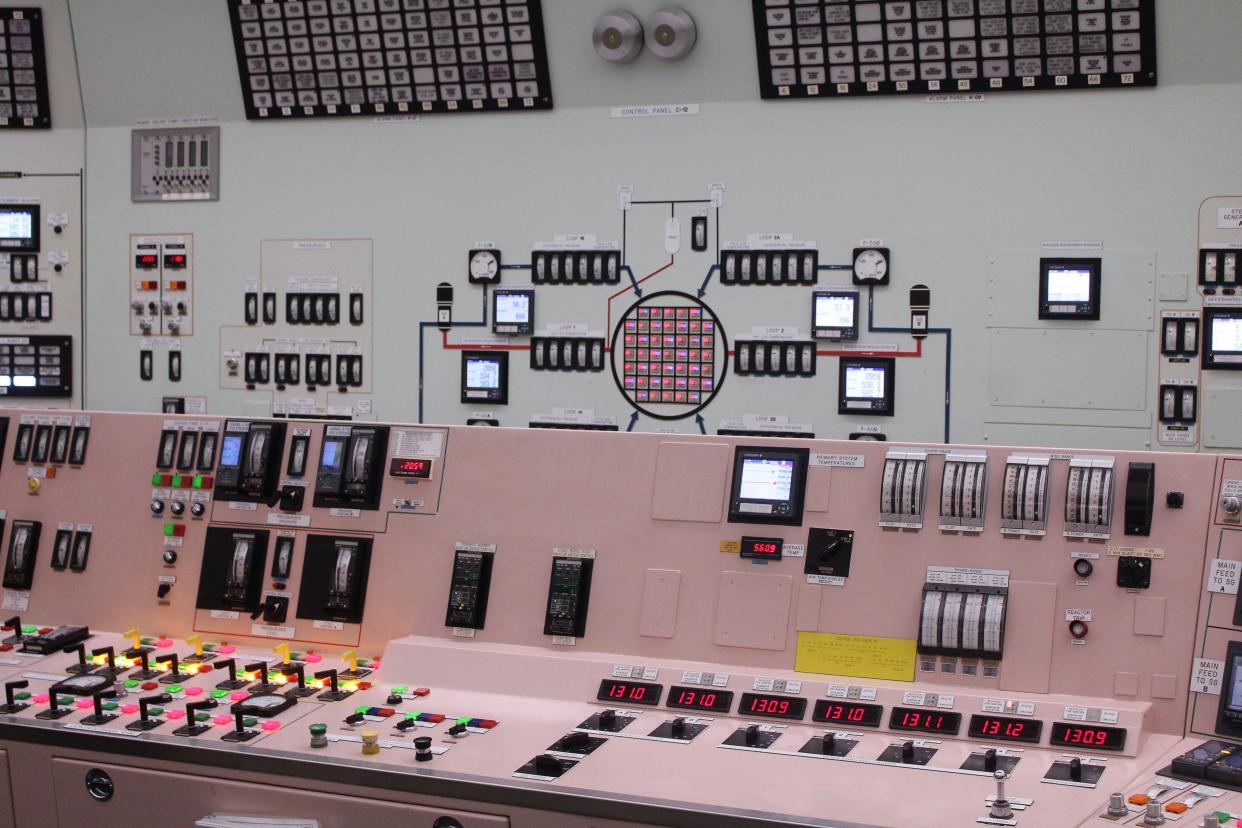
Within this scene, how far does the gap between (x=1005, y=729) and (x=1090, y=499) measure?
1.44 ft

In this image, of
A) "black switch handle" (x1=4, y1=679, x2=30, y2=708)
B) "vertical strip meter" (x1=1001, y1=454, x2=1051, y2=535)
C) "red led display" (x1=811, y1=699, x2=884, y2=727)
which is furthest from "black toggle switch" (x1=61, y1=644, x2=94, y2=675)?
"vertical strip meter" (x1=1001, y1=454, x2=1051, y2=535)

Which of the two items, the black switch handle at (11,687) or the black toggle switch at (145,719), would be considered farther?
the black switch handle at (11,687)

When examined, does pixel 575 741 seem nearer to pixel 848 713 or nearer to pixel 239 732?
pixel 848 713

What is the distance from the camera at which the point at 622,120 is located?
4770mm

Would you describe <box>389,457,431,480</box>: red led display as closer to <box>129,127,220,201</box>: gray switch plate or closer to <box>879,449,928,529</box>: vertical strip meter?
<box>879,449,928,529</box>: vertical strip meter

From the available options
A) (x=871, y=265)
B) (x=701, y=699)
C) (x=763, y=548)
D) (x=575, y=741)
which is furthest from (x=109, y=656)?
(x=871, y=265)

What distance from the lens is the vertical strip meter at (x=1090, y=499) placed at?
223cm

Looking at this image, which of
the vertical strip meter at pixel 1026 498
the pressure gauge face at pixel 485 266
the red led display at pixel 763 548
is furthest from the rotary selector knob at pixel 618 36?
the vertical strip meter at pixel 1026 498

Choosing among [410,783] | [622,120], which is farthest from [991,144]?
[410,783]

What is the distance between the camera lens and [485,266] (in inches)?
194

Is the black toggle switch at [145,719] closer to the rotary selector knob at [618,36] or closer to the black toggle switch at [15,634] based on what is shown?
the black toggle switch at [15,634]

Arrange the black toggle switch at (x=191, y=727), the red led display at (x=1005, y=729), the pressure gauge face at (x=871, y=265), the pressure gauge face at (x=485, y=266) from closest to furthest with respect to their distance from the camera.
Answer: the red led display at (x=1005, y=729), the black toggle switch at (x=191, y=727), the pressure gauge face at (x=871, y=265), the pressure gauge face at (x=485, y=266)

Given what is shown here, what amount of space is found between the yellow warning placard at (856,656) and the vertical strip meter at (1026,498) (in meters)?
0.29

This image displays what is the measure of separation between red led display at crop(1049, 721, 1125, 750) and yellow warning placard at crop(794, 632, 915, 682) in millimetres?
272
